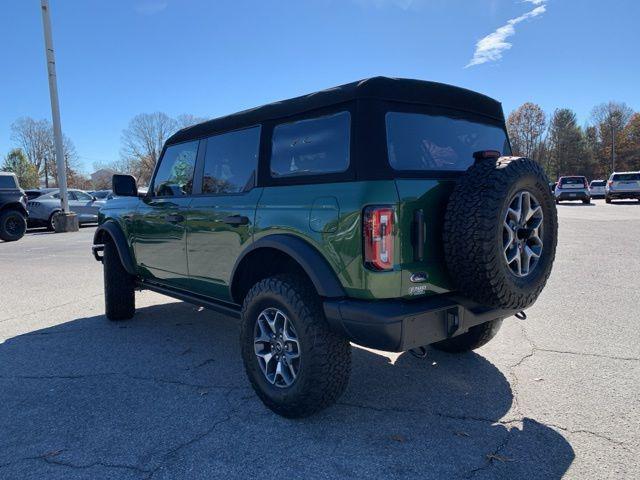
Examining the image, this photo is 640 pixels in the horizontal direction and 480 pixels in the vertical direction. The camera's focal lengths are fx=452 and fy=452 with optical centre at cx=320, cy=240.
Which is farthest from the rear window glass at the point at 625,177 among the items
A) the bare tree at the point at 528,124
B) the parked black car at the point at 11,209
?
the bare tree at the point at 528,124

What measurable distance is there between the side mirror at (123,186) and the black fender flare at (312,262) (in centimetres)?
242

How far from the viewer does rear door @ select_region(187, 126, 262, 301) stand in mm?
3293

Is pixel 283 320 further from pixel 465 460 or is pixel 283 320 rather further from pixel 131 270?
pixel 131 270

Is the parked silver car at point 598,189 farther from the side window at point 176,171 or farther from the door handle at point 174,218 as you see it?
the door handle at point 174,218

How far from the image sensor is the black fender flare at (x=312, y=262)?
2564 mm

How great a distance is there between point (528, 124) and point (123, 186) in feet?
273

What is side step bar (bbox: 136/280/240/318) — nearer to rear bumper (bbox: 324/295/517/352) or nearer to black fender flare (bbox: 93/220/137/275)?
black fender flare (bbox: 93/220/137/275)

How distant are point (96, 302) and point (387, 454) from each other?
4.99 meters

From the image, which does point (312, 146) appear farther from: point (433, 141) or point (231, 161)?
point (231, 161)

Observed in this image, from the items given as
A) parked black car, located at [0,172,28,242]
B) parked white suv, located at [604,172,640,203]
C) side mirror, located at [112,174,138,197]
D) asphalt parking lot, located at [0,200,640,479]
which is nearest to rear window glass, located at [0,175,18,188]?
parked black car, located at [0,172,28,242]

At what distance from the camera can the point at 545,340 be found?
4.23 m

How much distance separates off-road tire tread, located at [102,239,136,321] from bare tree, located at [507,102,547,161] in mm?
80374

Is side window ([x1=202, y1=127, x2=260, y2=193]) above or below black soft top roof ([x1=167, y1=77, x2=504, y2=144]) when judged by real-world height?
below

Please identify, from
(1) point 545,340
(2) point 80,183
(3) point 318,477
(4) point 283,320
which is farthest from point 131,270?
(2) point 80,183
